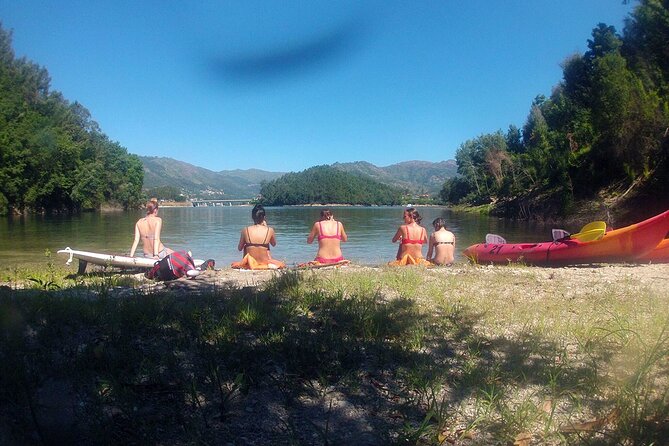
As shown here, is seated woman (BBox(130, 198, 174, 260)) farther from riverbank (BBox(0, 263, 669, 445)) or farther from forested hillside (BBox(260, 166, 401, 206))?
forested hillside (BBox(260, 166, 401, 206))

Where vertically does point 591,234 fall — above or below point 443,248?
above

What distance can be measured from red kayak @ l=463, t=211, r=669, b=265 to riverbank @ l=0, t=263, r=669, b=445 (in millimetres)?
5345

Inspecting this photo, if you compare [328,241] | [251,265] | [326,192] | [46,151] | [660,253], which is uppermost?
[46,151]

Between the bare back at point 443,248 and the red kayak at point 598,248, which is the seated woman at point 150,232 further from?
the red kayak at point 598,248

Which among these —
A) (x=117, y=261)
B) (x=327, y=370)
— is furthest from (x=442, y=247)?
(x=327, y=370)

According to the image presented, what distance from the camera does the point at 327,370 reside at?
3.22m

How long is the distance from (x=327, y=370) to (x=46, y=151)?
62.5 metres

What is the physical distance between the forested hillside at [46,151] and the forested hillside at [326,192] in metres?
62.4

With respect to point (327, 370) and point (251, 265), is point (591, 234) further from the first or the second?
point (327, 370)

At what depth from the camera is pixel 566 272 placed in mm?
7281

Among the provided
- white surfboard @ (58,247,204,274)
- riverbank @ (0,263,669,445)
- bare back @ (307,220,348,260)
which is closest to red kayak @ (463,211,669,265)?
bare back @ (307,220,348,260)

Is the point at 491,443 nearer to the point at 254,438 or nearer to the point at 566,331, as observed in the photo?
the point at 254,438

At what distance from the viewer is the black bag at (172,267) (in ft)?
23.4

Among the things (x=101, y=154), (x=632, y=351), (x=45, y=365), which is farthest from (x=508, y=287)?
(x=101, y=154)
